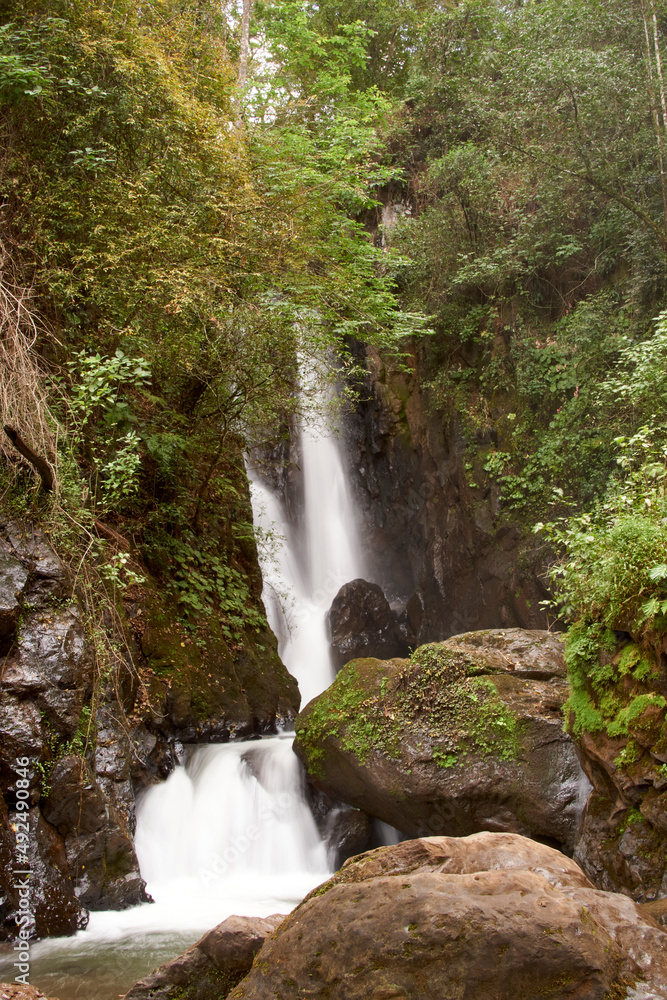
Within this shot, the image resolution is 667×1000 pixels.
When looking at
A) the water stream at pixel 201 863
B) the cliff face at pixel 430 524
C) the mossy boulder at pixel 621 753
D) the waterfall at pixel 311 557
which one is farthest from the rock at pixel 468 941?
the waterfall at pixel 311 557

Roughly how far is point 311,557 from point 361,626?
2360 millimetres

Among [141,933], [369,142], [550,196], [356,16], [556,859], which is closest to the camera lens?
[556,859]

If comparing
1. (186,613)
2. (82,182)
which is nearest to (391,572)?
(186,613)

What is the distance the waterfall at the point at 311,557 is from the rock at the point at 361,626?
0.27m

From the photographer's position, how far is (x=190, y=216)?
846 centimetres

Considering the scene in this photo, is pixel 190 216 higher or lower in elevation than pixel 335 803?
higher

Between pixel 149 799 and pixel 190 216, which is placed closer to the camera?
pixel 149 799

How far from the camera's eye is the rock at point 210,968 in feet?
11.3

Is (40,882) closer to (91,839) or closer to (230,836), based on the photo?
(91,839)

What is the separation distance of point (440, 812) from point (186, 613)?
13.9ft

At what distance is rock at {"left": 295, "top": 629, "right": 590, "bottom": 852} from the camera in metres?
6.31

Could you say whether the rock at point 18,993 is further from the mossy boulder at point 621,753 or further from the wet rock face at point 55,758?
the mossy boulder at point 621,753

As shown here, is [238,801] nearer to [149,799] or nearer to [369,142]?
[149,799]

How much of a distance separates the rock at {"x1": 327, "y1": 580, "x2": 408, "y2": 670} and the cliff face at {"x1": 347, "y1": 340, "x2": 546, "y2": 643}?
0.61m
